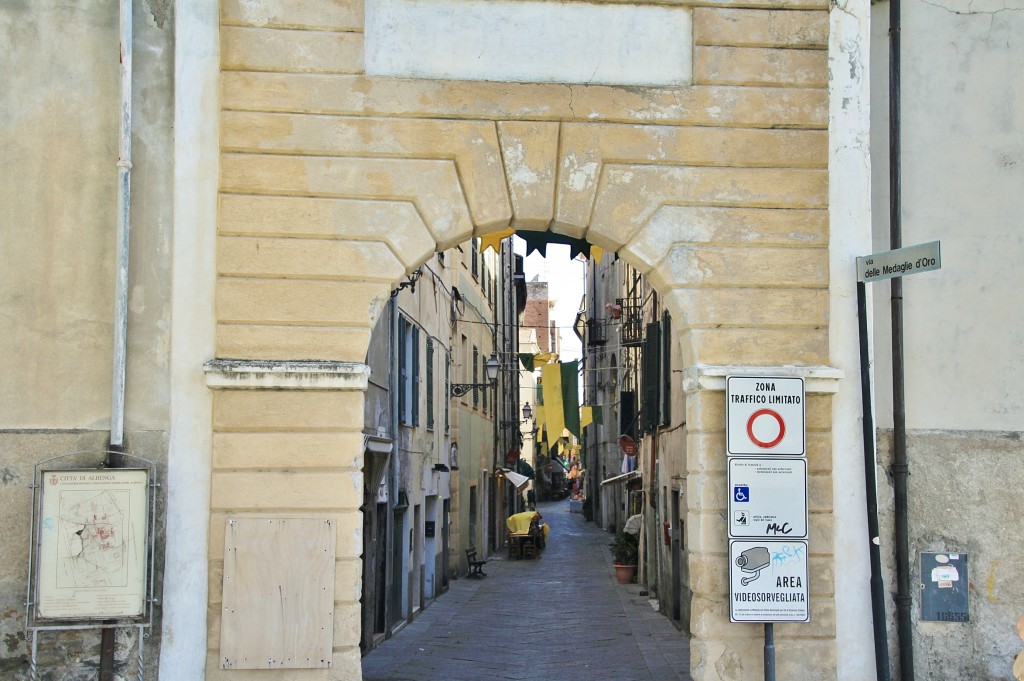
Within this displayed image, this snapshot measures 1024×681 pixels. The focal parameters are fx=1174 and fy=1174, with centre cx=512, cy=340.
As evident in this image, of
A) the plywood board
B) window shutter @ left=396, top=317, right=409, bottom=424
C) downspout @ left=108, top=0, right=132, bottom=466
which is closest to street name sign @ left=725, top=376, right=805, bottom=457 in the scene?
the plywood board

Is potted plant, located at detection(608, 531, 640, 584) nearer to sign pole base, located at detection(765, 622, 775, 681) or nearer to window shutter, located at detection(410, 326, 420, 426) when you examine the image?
window shutter, located at detection(410, 326, 420, 426)

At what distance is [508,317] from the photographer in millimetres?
38750

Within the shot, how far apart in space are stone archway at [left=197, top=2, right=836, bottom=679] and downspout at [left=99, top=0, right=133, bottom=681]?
2.00 feet

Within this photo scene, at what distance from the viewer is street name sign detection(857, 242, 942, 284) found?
24.1 feet

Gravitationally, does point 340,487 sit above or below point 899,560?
above

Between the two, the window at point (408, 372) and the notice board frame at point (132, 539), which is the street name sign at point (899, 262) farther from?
the window at point (408, 372)

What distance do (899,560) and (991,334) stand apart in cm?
175

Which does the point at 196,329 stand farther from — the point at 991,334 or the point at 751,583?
the point at 991,334

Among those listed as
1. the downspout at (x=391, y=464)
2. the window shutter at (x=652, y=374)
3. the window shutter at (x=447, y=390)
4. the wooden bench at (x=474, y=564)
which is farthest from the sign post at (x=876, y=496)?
the wooden bench at (x=474, y=564)

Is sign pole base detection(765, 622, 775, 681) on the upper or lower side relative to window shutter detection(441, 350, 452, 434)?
lower

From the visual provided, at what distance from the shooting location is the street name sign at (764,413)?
26.0 ft

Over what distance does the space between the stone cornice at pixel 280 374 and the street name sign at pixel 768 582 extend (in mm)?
2831

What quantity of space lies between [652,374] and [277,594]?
11.4 meters

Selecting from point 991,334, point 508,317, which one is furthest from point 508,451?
point 991,334
